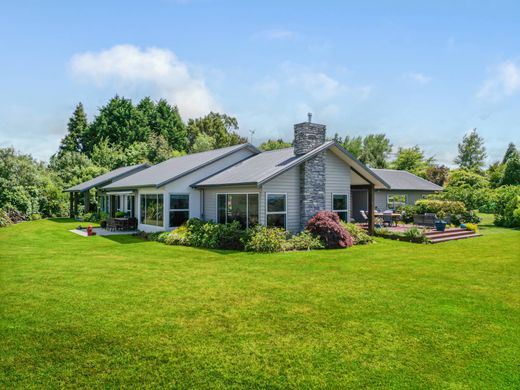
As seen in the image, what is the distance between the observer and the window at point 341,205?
60.7 ft

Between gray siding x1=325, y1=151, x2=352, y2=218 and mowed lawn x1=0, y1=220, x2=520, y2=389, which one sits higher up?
gray siding x1=325, y1=151, x2=352, y2=218

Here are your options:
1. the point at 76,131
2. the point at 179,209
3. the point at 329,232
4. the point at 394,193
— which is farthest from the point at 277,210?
the point at 76,131

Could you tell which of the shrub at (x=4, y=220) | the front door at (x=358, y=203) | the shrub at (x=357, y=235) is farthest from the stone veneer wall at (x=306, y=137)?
the shrub at (x=4, y=220)

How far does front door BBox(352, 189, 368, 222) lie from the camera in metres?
23.2

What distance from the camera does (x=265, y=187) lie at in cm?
1603

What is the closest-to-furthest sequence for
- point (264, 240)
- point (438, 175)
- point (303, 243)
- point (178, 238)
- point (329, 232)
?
point (264, 240) < point (303, 243) < point (329, 232) < point (178, 238) < point (438, 175)

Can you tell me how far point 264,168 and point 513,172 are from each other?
35.6 m

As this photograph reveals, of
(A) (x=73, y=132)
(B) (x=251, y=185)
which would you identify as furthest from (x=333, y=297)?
(A) (x=73, y=132)

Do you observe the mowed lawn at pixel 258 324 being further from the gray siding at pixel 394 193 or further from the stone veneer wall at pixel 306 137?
the gray siding at pixel 394 193

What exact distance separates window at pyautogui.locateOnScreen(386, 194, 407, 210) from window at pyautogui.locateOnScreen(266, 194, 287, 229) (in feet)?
53.0

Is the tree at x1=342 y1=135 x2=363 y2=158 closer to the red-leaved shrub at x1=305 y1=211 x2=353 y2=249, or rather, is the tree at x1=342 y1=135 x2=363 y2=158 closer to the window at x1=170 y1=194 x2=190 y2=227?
the window at x1=170 y1=194 x2=190 y2=227

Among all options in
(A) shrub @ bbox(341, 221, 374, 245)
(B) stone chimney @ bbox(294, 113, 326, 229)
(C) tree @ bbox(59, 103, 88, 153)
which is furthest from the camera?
(C) tree @ bbox(59, 103, 88, 153)

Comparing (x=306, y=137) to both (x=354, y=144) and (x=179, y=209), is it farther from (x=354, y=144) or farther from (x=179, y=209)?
(x=354, y=144)

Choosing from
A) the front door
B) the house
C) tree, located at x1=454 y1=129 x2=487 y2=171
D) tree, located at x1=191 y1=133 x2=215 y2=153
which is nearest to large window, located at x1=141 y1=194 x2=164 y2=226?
the house
